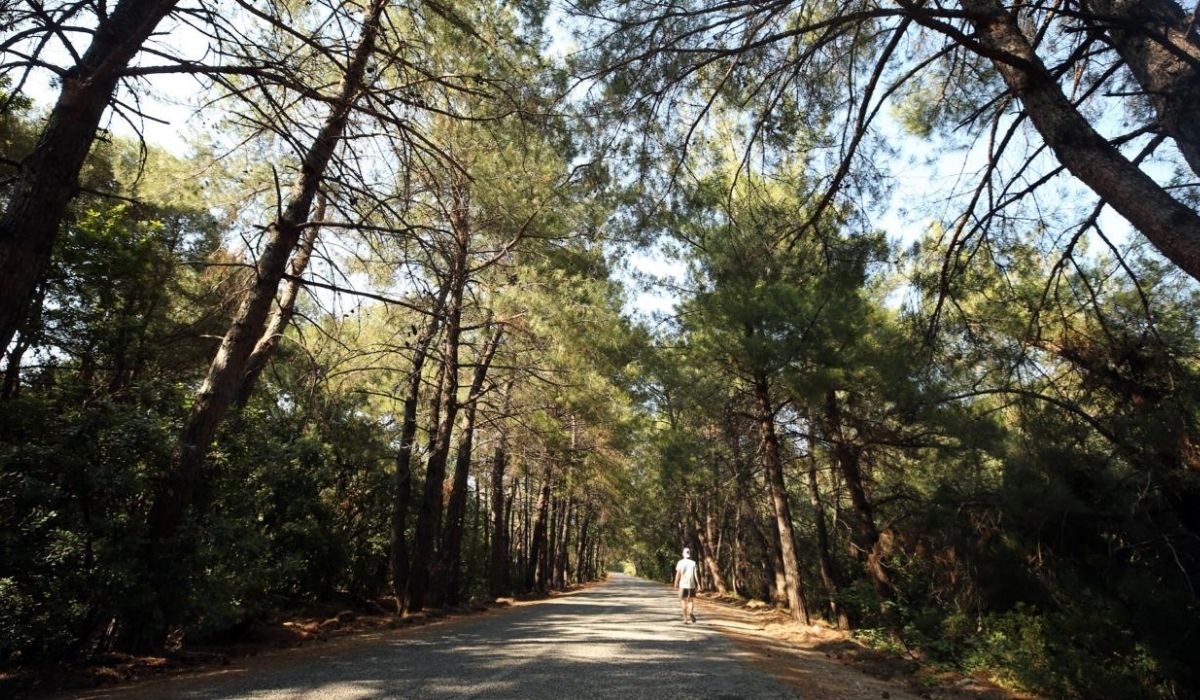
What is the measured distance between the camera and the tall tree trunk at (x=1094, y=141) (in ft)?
12.0

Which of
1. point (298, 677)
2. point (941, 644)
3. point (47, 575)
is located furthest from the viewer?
point (941, 644)

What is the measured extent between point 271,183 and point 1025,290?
9.87m

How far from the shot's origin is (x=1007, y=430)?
7.99 metres

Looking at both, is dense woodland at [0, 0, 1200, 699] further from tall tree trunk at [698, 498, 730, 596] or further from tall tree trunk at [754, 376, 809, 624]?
tall tree trunk at [698, 498, 730, 596]

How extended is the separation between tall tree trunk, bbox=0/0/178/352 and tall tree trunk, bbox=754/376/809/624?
34.7 feet

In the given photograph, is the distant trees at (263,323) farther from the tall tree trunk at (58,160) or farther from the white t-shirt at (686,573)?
the white t-shirt at (686,573)

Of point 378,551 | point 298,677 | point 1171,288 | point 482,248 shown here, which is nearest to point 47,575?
point 298,677

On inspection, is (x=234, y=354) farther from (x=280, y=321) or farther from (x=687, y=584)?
(x=687, y=584)

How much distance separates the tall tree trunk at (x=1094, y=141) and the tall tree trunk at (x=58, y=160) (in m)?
5.35

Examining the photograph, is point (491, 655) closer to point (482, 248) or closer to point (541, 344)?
point (541, 344)

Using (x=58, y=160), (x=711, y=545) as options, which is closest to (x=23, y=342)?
(x=58, y=160)

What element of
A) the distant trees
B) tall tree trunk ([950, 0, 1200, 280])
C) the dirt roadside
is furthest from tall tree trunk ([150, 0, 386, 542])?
the dirt roadside

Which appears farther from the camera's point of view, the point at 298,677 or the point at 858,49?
the point at 858,49

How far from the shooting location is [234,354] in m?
6.20
